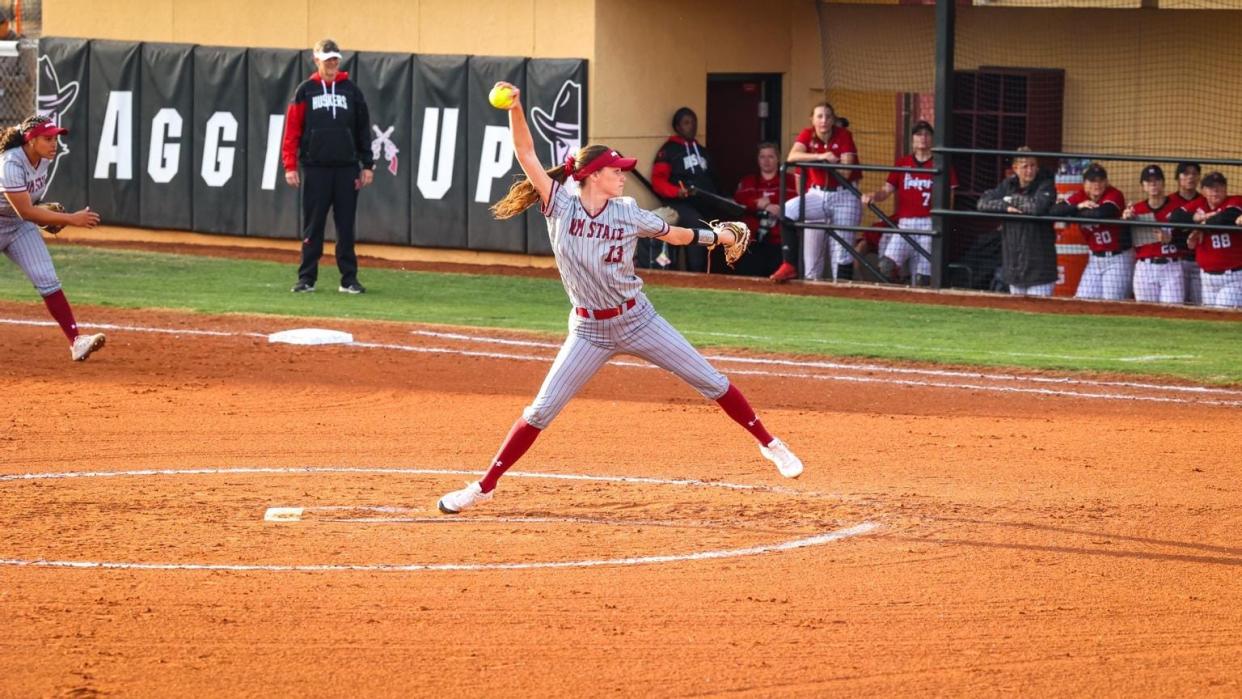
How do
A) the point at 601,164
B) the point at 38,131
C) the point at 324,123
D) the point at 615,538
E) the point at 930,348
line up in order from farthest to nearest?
the point at 324,123
the point at 930,348
the point at 38,131
the point at 615,538
the point at 601,164

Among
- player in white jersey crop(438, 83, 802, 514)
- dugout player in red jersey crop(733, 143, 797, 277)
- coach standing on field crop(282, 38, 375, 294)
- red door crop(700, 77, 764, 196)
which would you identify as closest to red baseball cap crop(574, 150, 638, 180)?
player in white jersey crop(438, 83, 802, 514)

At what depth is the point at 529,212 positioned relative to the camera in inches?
745

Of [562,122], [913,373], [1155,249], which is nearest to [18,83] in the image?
[562,122]

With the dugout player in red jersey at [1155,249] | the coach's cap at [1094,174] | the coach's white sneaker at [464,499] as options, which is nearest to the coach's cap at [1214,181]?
the dugout player in red jersey at [1155,249]

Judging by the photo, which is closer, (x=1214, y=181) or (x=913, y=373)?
(x=913, y=373)

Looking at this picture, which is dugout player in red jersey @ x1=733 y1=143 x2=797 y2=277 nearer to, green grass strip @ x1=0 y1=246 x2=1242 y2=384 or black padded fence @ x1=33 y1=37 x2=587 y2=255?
green grass strip @ x1=0 y1=246 x2=1242 y2=384

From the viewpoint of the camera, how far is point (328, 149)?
15.9 metres

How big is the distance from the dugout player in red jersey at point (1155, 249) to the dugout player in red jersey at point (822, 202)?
303cm

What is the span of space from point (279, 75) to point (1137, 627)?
15.3 metres

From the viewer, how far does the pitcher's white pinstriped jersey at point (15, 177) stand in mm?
11859

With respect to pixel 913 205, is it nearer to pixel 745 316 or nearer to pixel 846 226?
pixel 846 226

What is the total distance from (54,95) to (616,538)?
627 inches

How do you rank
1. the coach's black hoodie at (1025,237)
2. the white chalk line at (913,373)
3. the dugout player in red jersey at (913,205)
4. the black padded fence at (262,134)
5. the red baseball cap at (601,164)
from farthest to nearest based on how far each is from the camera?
the black padded fence at (262,134) → the dugout player in red jersey at (913,205) → the coach's black hoodie at (1025,237) → the white chalk line at (913,373) → the red baseball cap at (601,164)

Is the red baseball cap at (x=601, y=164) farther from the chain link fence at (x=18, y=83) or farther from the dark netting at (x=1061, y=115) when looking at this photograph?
the chain link fence at (x=18, y=83)
